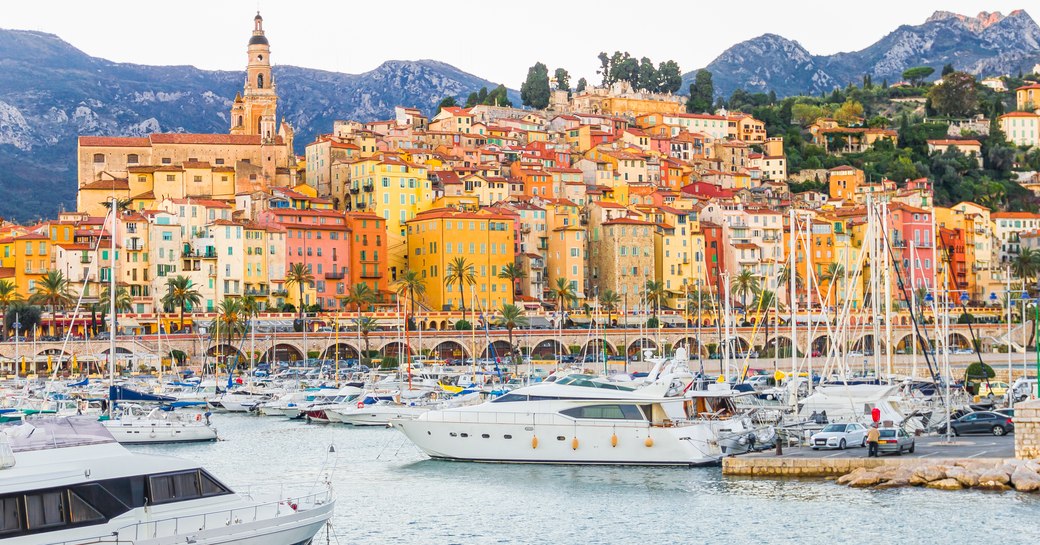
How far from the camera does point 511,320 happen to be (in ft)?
337

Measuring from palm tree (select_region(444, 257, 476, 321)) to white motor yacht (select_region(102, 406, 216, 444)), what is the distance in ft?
159

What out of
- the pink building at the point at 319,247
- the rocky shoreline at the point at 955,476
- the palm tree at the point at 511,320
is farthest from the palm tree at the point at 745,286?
the rocky shoreline at the point at 955,476

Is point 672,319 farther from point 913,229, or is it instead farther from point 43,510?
point 43,510

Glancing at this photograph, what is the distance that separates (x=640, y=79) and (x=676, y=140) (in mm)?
33740

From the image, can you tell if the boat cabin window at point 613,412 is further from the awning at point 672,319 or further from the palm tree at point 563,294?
the awning at point 672,319

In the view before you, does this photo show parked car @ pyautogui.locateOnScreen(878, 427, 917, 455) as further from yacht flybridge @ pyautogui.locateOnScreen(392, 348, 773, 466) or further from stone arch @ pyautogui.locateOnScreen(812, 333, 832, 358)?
stone arch @ pyautogui.locateOnScreen(812, 333, 832, 358)

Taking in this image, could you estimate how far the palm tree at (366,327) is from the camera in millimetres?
98375

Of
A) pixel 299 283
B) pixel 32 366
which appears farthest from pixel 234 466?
pixel 299 283

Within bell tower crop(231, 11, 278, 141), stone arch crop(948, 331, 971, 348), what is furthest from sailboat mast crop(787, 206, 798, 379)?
bell tower crop(231, 11, 278, 141)

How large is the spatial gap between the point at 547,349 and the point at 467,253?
435 inches

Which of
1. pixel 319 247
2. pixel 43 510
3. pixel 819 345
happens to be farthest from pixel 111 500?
pixel 819 345

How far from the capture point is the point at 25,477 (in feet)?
74.8

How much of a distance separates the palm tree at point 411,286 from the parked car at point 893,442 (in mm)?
65455

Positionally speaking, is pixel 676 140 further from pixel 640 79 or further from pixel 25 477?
pixel 25 477
